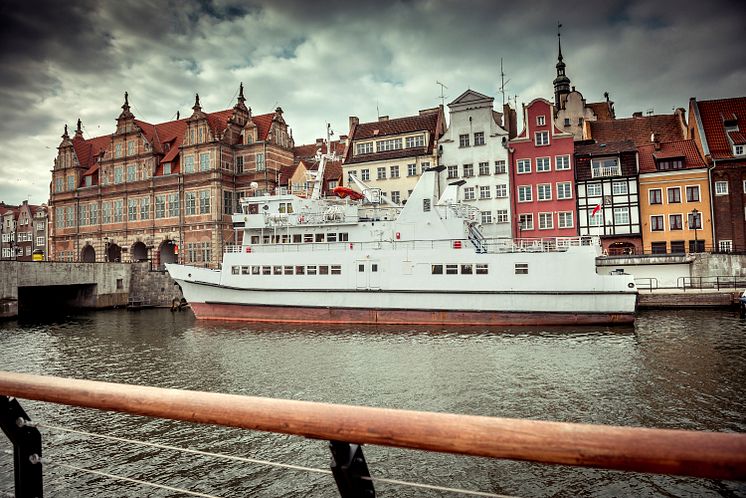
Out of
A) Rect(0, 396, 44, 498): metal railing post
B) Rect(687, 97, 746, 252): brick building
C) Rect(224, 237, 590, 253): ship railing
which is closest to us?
Rect(0, 396, 44, 498): metal railing post

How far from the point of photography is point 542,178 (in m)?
41.0

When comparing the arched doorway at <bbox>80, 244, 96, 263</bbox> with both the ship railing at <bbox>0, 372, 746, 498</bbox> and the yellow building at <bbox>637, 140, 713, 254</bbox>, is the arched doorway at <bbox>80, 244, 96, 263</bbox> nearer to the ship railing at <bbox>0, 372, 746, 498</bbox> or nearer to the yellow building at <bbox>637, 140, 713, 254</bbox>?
the yellow building at <bbox>637, 140, 713, 254</bbox>

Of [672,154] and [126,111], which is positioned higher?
[126,111]

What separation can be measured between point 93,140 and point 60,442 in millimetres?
60296

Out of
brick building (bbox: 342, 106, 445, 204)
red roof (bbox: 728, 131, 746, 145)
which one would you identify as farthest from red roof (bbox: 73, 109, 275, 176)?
red roof (bbox: 728, 131, 746, 145)

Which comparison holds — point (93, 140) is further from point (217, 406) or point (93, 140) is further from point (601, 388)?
point (217, 406)

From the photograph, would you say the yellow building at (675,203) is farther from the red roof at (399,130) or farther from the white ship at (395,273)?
the red roof at (399,130)

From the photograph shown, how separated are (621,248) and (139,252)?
4925 centimetres

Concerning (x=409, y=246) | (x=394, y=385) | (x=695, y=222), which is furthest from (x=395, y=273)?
(x=695, y=222)

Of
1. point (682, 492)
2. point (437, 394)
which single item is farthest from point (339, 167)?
point (682, 492)

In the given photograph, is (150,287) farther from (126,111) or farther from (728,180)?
(728,180)

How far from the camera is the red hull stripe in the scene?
2523cm

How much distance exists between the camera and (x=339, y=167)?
49.8 metres

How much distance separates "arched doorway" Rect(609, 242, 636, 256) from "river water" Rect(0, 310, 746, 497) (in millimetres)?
12638
